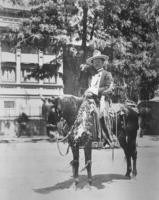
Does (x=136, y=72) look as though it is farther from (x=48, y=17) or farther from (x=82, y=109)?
(x=82, y=109)

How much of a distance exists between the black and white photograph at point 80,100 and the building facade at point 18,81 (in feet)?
0.14

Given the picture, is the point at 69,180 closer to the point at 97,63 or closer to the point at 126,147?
the point at 126,147

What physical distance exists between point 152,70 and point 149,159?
4.79 m

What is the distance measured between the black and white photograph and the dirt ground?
16mm

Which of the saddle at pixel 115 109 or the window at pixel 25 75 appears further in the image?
the window at pixel 25 75

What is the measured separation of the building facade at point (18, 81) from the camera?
15.4 metres

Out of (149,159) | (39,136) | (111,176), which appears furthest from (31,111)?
(111,176)

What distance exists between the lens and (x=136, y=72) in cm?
1424

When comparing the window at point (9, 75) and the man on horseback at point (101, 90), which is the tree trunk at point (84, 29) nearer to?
the window at point (9, 75)

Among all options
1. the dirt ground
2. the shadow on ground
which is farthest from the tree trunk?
the shadow on ground

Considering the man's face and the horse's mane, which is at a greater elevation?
the man's face

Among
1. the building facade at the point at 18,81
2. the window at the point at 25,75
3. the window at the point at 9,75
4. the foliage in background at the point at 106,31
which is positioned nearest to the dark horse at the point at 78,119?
the foliage in background at the point at 106,31

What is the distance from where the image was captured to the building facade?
15445mm

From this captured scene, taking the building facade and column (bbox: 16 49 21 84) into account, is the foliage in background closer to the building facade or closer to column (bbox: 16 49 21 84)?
the building facade
